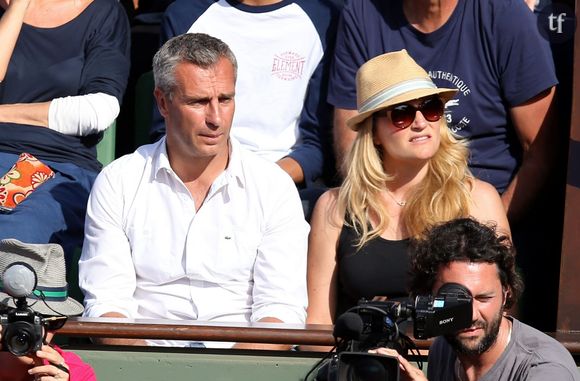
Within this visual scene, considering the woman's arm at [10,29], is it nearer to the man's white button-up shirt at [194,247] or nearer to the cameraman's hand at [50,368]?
the man's white button-up shirt at [194,247]

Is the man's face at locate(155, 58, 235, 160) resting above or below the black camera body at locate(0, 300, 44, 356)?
above

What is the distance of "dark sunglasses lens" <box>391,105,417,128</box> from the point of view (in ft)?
13.6

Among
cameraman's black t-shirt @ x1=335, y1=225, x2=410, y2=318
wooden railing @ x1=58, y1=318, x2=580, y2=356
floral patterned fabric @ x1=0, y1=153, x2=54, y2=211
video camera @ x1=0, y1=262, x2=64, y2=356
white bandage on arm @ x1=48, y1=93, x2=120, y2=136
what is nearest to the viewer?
video camera @ x1=0, y1=262, x2=64, y2=356

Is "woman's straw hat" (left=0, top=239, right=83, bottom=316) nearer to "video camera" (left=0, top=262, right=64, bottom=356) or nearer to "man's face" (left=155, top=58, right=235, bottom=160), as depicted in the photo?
"video camera" (left=0, top=262, right=64, bottom=356)

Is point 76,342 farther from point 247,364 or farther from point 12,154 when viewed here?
point 12,154

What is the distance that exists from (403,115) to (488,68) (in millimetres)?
542

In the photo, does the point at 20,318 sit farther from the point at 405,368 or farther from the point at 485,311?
the point at 485,311

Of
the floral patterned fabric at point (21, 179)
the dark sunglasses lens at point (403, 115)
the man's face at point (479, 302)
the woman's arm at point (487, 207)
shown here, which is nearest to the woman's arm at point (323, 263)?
the dark sunglasses lens at point (403, 115)

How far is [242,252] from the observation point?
4137 millimetres

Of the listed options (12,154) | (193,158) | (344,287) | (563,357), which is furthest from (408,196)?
(12,154)

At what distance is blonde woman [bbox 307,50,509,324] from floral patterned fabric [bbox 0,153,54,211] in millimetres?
1046

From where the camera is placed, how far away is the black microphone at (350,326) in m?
2.87

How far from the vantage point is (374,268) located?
4.06 m

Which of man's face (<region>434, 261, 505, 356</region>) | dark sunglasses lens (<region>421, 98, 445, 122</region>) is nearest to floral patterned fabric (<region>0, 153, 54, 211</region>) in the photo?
dark sunglasses lens (<region>421, 98, 445, 122</region>)
